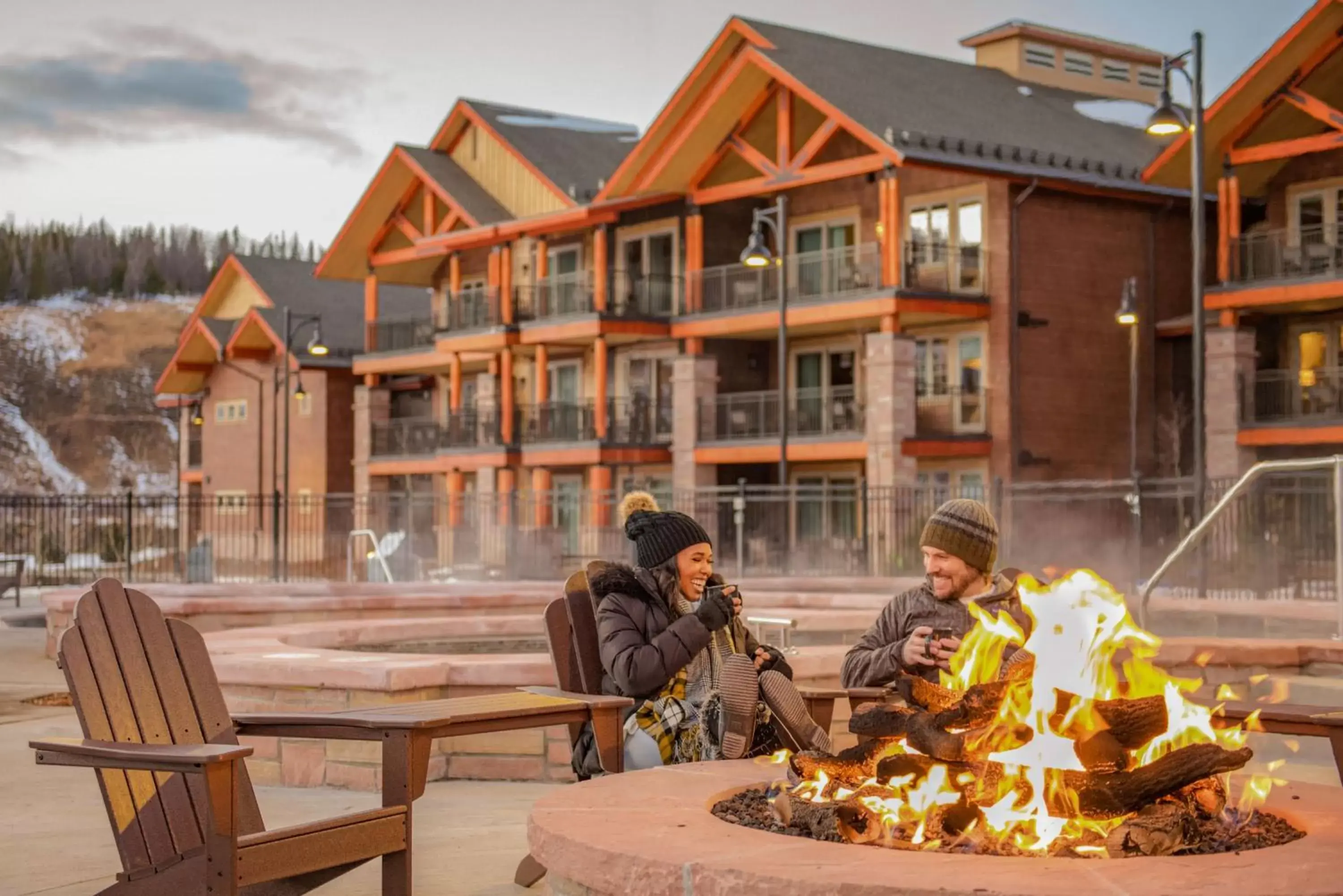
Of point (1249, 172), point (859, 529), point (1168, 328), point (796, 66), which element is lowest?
point (859, 529)

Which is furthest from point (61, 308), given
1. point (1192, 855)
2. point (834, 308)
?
point (1192, 855)

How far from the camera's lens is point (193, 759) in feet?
14.9

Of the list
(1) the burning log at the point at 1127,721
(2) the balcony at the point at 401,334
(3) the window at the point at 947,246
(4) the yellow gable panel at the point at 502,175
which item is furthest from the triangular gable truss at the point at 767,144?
(1) the burning log at the point at 1127,721

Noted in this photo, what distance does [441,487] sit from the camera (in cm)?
4959

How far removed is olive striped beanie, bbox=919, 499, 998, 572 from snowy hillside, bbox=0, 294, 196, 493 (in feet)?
378

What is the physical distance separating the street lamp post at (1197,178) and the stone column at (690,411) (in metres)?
16.7

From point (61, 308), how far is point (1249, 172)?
124464mm

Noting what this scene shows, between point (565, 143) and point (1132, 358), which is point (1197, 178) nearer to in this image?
point (1132, 358)

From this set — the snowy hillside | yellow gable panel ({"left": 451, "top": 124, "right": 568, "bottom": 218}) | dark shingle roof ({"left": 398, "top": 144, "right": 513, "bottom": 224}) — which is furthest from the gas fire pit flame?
the snowy hillside

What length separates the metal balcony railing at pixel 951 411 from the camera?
113 ft

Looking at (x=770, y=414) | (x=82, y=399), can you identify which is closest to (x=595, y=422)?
(x=770, y=414)

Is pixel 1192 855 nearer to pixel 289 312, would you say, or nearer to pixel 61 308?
pixel 289 312

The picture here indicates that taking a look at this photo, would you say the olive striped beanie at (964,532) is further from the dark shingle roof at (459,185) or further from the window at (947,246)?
Result: the dark shingle roof at (459,185)

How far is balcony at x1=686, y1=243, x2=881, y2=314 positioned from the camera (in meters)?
35.0
